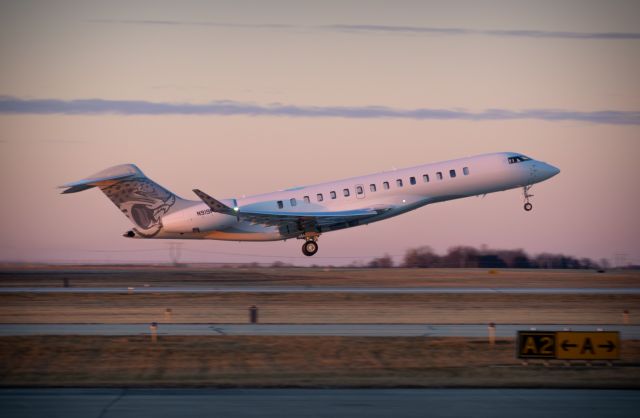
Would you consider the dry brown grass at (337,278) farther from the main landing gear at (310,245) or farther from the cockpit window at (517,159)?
the cockpit window at (517,159)

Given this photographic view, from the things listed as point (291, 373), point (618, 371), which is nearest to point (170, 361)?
point (291, 373)

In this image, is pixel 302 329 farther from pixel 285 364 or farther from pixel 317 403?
pixel 317 403

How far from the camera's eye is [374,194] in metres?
51.1

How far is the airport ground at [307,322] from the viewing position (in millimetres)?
23297

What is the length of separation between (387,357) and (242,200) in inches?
1099

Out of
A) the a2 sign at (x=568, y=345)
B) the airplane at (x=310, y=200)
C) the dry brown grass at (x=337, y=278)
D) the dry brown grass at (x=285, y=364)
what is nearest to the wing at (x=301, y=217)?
the airplane at (x=310, y=200)

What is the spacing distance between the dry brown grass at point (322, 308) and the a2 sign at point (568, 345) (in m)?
10.4

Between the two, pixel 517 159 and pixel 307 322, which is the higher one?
pixel 517 159

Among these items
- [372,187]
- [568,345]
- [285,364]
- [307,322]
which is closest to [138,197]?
[372,187]

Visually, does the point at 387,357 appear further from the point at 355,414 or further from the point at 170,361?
the point at 355,414

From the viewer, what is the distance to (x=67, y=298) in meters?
42.4

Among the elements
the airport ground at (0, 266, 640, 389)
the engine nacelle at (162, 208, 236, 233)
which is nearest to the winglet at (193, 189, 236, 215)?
the engine nacelle at (162, 208, 236, 233)

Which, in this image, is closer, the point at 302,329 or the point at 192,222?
the point at 302,329

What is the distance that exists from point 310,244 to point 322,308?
13.3 metres
